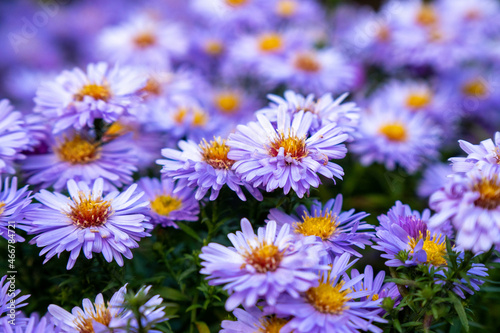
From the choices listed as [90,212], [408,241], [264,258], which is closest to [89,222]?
[90,212]

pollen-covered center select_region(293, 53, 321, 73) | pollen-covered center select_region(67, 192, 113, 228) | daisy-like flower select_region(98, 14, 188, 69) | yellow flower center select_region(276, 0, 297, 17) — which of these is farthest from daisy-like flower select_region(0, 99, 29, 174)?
yellow flower center select_region(276, 0, 297, 17)

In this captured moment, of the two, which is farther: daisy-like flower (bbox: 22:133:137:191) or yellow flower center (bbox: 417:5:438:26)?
yellow flower center (bbox: 417:5:438:26)

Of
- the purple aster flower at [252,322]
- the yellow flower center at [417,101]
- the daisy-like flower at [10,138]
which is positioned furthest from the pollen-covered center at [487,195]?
the yellow flower center at [417,101]

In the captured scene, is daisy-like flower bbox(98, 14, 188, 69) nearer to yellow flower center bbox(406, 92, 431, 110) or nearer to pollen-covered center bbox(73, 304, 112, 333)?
yellow flower center bbox(406, 92, 431, 110)

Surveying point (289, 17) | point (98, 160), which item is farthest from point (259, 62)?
point (98, 160)

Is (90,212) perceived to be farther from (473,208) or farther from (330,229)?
(473,208)

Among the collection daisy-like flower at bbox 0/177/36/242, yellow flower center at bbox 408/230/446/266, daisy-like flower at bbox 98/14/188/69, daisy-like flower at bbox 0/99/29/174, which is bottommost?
daisy-like flower at bbox 0/177/36/242
